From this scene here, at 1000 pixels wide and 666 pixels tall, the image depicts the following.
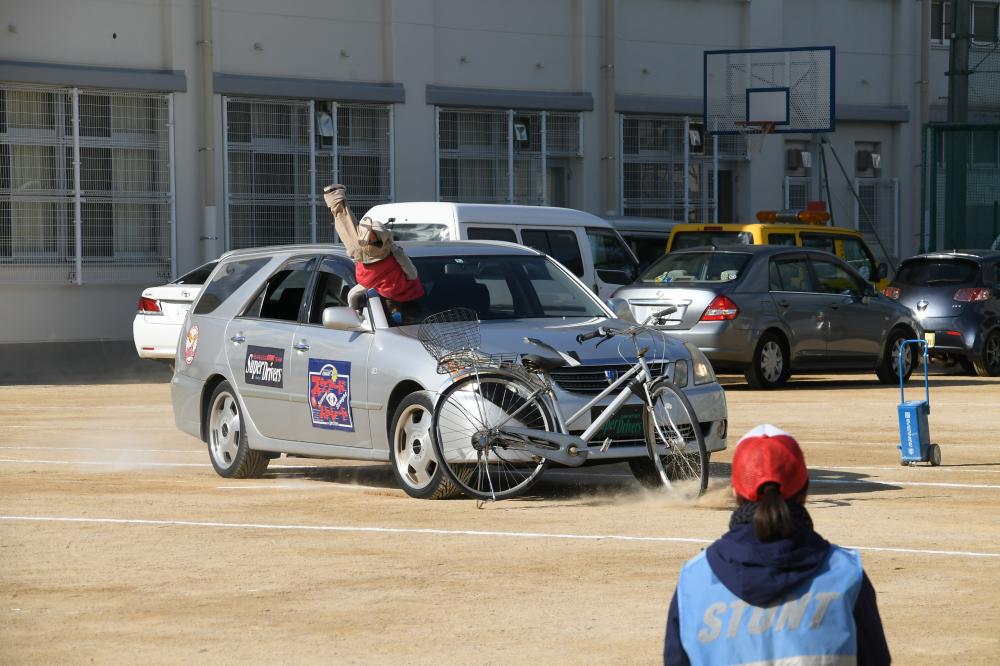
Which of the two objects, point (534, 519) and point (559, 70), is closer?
point (534, 519)


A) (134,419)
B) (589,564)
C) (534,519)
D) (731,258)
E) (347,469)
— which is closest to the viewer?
(589,564)

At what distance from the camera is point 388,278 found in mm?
11281

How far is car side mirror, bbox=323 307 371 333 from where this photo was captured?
1114 cm

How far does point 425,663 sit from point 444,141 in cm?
2515

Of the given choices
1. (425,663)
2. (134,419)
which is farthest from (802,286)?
(425,663)

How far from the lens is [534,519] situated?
32.6 feet

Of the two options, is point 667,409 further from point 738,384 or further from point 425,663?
point 738,384

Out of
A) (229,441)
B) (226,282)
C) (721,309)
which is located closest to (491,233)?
(721,309)

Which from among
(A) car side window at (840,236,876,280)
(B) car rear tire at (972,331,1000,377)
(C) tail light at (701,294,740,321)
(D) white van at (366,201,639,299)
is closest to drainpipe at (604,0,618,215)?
(A) car side window at (840,236,876,280)

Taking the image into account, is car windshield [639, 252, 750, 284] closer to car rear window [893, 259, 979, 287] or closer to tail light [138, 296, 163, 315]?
car rear window [893, 259, 979, 287]

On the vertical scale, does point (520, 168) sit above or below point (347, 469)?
above

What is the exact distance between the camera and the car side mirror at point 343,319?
439 inches

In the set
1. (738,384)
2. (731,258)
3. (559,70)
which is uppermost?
(559,70)

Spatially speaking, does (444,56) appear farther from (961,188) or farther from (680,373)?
(680,373)
